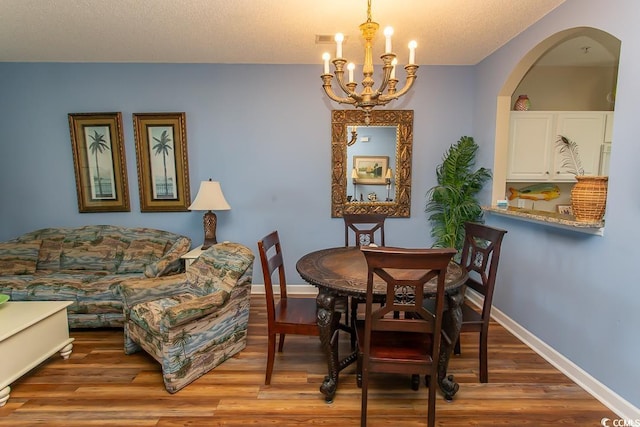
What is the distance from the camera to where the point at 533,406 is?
1847 mm

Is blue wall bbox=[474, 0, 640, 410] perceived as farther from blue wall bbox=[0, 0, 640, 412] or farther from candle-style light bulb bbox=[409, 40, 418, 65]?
candle-style light bulb bbox=[409, 40, 418, 65]

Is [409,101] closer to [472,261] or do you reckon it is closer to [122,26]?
[472,261]

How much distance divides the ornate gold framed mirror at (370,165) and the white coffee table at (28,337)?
2638 mm

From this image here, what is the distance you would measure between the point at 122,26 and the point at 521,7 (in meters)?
3.19

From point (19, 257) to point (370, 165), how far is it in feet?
12.2

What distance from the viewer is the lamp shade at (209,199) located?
3.10 m

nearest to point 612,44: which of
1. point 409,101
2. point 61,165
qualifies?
point 409,101

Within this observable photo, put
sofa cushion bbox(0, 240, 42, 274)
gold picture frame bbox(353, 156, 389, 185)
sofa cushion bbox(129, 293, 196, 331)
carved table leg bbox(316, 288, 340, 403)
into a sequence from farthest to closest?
gold picture frame bbox(353, 156, 389, 185) < sofa cushion bbox(0, 240, 42, 274) < sofa cushion bbox(129, 293, 196, 331) < carved table leg bbox(316, 288, 340, 403)

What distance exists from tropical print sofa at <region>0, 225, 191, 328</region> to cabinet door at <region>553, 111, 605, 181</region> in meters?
3.96

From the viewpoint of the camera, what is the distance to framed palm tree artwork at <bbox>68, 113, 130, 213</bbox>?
11.1ft

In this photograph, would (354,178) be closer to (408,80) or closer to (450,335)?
(408,80)

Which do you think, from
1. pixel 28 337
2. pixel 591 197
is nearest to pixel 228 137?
pixel 28 337

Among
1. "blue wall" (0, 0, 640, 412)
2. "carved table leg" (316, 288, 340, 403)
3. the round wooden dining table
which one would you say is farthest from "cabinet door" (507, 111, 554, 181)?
"carved table leg" (316, 288, 340, 403)

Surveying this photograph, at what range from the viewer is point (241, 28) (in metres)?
2.57
